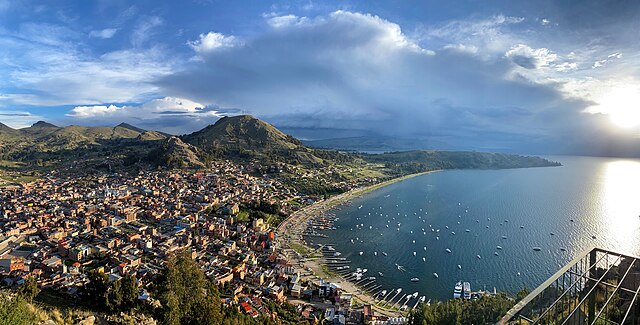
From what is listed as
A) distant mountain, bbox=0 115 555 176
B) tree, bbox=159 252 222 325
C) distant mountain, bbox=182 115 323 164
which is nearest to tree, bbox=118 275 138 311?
tree, bbox=159 252 222 325

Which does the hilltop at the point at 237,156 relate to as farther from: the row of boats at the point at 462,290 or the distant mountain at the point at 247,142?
the row of boats at the point at 462,290

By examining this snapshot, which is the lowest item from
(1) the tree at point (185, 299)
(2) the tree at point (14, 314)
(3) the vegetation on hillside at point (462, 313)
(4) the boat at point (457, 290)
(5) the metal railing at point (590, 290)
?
(4) the boat at point (457, 290)

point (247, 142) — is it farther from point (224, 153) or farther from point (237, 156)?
point (237, 156)

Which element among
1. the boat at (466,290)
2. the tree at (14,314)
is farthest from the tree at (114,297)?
the boat at (466,290)

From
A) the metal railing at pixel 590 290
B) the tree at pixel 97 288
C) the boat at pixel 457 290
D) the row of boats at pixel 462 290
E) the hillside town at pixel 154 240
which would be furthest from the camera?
the boat at pixel 457 290

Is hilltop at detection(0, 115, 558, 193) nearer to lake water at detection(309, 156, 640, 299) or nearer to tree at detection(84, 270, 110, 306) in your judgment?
lake water at detection(309, 156, 640, 299)

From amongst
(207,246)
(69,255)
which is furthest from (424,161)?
(69,255)
